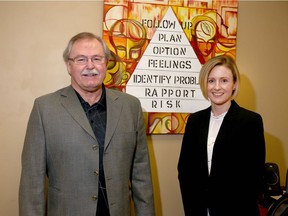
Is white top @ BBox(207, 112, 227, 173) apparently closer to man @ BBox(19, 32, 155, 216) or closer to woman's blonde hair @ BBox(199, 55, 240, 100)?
woman's blonde hair @ BBox(199, 55, 240, 100)

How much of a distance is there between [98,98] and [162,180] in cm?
99

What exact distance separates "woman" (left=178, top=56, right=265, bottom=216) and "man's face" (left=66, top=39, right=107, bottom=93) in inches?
25.1

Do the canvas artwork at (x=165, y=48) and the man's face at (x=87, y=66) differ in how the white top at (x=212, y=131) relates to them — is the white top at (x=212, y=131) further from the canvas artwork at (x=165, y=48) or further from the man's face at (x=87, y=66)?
the man's face at (x=87, y=66)

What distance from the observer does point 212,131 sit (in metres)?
1.67

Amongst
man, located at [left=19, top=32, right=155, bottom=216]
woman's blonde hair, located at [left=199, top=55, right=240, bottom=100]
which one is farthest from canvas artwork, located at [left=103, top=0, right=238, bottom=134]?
man, located at [left=19, top=32, right=155, bottom=216]

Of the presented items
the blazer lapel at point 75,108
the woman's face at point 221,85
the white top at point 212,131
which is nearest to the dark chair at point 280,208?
the white top at point 212,131

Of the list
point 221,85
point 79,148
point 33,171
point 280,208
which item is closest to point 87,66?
point 79,148

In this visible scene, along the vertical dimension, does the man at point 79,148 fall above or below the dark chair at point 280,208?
above

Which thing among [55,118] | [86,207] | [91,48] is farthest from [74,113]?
[86,207]

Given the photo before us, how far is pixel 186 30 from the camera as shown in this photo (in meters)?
2.13

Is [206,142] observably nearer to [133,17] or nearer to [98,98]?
[98,98]

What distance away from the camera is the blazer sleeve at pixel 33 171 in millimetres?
1350

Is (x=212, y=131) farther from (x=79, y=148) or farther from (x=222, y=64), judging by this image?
(x=79, y=148)

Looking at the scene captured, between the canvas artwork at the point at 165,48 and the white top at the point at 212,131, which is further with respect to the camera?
the canvas artwork at the point at 165,48
